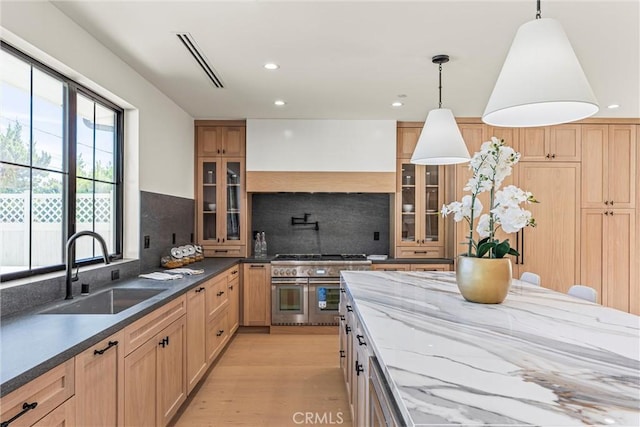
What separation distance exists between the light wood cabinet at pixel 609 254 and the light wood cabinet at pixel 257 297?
3624mm

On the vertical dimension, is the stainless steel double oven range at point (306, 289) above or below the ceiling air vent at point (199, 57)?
below

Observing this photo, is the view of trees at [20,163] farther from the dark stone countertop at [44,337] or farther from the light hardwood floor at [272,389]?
the light hardwood floor at [272,389]

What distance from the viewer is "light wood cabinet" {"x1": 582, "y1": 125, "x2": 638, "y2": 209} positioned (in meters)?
4.46

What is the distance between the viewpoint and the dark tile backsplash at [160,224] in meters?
3.25

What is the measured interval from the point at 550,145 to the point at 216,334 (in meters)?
4.16

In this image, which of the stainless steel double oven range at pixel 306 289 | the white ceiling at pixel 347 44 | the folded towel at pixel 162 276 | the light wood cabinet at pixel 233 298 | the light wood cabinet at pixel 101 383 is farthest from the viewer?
the stainless steel double oven range at pixel 306 289

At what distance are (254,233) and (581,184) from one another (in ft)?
13.0

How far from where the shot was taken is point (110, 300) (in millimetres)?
2477

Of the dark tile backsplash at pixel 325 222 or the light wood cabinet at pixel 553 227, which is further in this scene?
the dark tile backsplash at pixel 325 222

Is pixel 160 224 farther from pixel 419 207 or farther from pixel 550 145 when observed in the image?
pixel 550 145

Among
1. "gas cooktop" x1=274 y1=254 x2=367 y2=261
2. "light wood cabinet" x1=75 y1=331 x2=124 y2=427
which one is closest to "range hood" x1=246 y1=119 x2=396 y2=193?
"gas cooktop" x1=274 y1=254 x2=367 y2=261

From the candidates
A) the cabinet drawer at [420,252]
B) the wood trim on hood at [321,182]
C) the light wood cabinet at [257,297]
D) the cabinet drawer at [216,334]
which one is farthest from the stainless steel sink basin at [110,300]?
the cabinet drawer at [420,252]

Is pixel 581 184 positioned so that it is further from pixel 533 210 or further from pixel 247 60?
pixel 247 60

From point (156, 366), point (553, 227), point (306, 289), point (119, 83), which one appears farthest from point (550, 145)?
point (156, 366)
